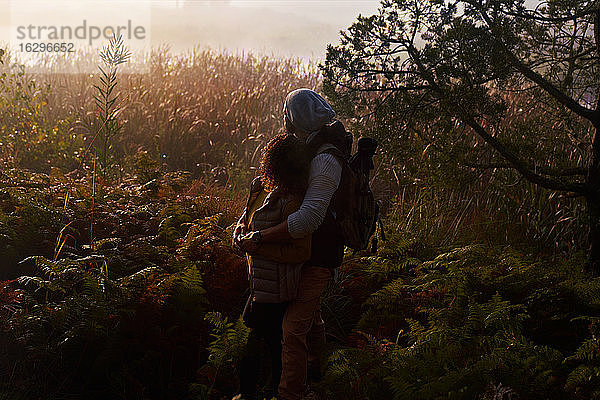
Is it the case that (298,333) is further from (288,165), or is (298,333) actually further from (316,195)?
(288,165)

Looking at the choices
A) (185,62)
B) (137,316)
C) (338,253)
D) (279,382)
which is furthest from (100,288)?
(185,62)

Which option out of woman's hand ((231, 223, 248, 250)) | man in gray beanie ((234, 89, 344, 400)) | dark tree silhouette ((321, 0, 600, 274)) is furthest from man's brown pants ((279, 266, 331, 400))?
dark tree silhouette ((321, 0, 600, 274))

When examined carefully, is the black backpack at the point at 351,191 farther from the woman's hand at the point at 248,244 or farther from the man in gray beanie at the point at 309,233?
the woman's hand at the point at 248,244

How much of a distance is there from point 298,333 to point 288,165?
3.48 ft

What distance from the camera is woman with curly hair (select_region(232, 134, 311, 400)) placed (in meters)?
3.62

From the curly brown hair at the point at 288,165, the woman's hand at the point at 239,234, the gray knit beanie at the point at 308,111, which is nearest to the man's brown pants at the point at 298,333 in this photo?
the woman's hand at the point at 239,234

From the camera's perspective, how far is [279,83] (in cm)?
1410

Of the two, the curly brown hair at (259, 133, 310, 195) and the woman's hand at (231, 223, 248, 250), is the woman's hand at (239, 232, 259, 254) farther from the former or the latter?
the curly brown hair at (259, 133, 310, 195)

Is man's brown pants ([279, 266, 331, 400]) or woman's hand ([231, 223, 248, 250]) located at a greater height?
woman's hand ([231, 223, 248, 250])

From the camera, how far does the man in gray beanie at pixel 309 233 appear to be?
Result: 3557 mm

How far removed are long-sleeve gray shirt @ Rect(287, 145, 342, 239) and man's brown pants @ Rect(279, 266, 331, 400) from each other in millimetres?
400

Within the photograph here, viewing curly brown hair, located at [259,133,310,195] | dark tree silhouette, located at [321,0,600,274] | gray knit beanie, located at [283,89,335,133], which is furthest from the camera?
dark tree silhouette, located at [321,0,600,274]

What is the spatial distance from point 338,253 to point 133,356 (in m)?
1.65

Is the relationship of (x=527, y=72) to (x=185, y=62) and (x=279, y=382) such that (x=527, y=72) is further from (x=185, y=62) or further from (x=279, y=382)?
(x=185, y=62)
